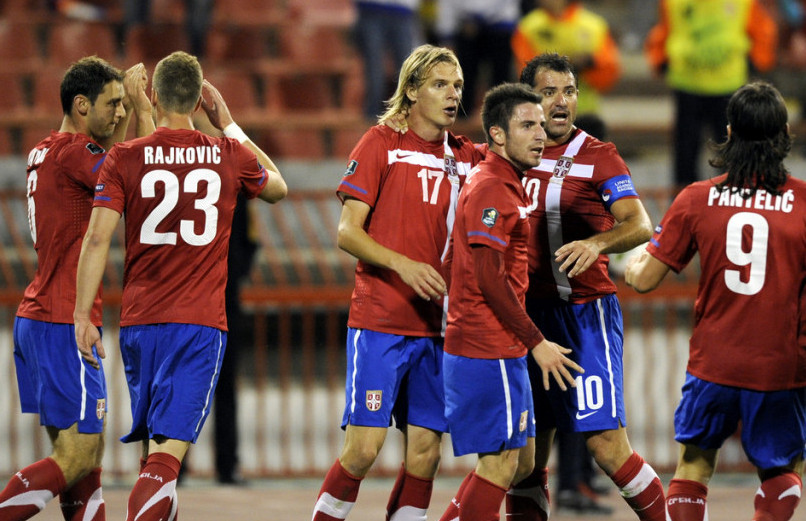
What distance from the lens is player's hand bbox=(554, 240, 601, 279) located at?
229 inches

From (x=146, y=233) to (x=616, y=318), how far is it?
232 cm

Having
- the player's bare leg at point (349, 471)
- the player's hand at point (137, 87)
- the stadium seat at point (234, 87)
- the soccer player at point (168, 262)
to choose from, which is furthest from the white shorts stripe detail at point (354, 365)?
the stadium seat at point (234, 87)

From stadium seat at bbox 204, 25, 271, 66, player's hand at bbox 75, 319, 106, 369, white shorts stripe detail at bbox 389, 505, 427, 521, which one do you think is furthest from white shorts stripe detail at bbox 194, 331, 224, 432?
stadium seat at bbox 204, 25, 271, 66

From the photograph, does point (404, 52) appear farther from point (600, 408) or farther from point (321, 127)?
point (600, 408)

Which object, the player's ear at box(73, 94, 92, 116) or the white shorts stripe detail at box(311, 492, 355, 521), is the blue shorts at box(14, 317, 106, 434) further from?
the white shorts stripe detail at box(311, 492, 355, 521)

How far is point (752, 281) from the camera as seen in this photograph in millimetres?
5430

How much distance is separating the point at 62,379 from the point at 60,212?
806mm

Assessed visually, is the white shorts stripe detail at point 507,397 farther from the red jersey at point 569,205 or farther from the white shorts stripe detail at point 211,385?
the white shorts stripe detail at point 211,385

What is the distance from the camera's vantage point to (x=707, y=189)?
554 centimetres

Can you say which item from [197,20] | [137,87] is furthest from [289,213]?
[137,87]

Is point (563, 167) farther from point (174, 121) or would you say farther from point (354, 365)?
point (174, 121)

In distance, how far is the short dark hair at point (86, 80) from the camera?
20.6 feet

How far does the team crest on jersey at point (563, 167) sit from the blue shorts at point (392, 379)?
992 mm

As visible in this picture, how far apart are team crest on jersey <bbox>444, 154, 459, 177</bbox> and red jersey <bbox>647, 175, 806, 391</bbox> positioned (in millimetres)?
1161
